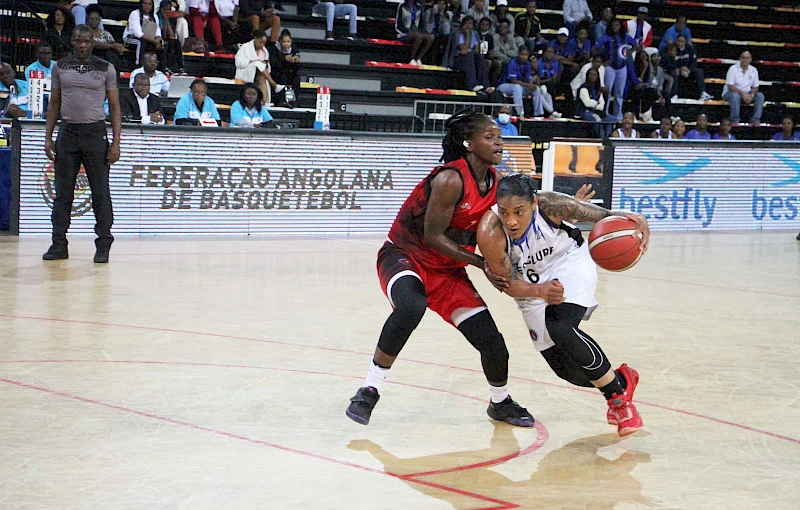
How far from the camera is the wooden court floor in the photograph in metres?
3.82

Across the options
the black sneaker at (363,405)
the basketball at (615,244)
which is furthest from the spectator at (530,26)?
the black sneaker at (363,405)

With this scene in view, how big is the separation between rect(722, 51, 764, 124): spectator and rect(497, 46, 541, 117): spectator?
4612mm

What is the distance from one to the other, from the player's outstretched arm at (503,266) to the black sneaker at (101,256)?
6115 mm

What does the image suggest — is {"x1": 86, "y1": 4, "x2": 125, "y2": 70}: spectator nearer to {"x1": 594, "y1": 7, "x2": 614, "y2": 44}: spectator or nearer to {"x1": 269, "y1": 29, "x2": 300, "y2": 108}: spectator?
{"x1": 269, "y1": 29, "x2": 300, "y2": 108}: spectator

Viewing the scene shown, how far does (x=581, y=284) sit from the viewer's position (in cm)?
465

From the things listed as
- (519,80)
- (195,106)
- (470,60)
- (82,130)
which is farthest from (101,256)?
(519,80)

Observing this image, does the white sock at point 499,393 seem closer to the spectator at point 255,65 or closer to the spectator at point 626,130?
the spectator at point 255,65

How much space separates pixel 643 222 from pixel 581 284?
42 centimetres

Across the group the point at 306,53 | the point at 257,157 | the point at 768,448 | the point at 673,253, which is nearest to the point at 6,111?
the point at 257,157

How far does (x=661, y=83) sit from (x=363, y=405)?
16.5 m

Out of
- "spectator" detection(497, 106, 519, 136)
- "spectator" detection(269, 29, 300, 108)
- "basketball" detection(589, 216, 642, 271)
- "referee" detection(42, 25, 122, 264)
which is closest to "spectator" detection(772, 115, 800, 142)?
"spectator" detection(497, 106, 519, 136)

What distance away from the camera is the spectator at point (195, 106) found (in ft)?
43.7

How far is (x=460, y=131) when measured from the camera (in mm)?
4867

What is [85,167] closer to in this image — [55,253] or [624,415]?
[55,253]
